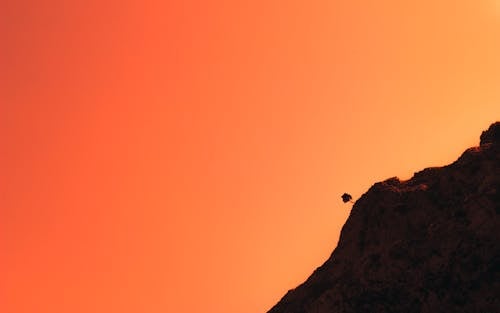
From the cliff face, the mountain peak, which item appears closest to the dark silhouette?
the cliff face

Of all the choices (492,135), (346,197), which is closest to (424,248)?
(492,135)

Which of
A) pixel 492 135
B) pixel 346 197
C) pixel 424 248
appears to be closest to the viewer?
pixel 424 248

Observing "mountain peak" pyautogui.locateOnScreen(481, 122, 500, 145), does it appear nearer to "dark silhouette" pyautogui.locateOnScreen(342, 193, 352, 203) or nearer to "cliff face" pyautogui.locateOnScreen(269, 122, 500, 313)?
"cliff face" pyautogui.locateOnScreen(269, 122, 500, 313)

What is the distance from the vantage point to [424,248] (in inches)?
1315

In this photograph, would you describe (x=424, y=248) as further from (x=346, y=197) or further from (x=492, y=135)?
(x=346, y=197)

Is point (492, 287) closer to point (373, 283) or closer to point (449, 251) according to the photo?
point (449, 251)

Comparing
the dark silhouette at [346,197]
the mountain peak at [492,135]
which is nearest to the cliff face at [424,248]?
the mountain peak at [492,135]

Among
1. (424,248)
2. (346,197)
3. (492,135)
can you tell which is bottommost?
(424,248)

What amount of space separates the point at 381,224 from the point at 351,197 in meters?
7.44

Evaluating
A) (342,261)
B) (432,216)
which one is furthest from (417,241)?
(342,261)

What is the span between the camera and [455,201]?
34812 mm

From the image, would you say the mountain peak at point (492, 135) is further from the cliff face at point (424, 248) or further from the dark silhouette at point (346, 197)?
the dark silhouette at point (346, 197)

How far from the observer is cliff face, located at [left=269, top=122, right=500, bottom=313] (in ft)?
100.0

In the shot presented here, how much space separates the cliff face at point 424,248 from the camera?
3047 centimetres
